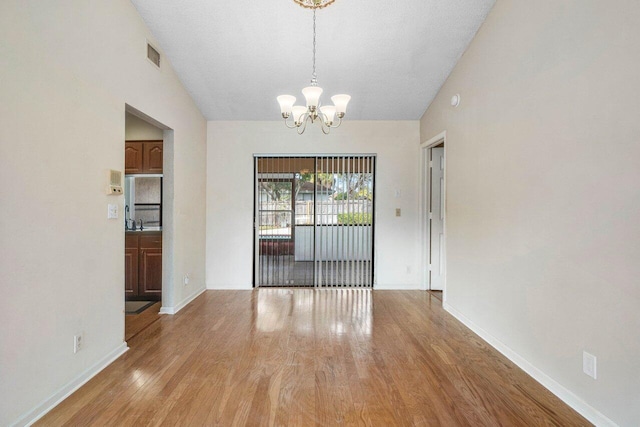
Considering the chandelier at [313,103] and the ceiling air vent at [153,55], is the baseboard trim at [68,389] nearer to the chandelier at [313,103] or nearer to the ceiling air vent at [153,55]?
the chandelier at [313,103]

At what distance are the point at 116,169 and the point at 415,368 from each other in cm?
287

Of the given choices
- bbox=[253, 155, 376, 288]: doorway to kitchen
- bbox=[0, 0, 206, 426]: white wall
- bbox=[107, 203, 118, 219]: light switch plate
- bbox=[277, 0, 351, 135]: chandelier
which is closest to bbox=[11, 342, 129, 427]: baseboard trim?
bbox=[0, 0, 206, 426]: white wall

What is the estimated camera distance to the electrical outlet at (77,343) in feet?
7.53

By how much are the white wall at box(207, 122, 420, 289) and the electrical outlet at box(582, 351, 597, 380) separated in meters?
3.07

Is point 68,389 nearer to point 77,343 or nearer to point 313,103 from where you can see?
point 77,343

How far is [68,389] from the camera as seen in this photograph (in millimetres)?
2219

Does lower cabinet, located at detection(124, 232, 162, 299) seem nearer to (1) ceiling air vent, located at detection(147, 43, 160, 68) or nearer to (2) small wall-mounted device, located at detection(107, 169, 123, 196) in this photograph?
(2) small wall-mounted device, located at detection(107, 169, 123, 196)

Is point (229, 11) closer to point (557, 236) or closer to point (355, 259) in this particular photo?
point (557, 236)

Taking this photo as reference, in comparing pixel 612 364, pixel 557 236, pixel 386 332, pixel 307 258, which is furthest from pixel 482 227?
pixel 307 258

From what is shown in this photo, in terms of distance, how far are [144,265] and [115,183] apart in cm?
200

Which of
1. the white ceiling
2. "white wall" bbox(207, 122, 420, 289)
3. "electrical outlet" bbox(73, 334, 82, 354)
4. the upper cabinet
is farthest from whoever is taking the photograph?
"white wall" bbox(207, 122, 420, 289)

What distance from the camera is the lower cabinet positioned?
14.4 feet

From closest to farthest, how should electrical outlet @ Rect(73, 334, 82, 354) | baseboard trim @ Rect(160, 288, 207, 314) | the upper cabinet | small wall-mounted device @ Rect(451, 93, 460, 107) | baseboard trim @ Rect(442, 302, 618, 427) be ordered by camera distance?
baseboard trim @ Rect(442, 302, 618, 427) → electrical outlet @ Rect(73, 334, 82, 354) → small wall-mounted device @ Rect(451, 93, 460, 107) → baseboard trim @ Rect(160, 288, 207, 314) → the upper cabinet

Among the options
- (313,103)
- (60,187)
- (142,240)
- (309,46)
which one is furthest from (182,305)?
(309,46)
